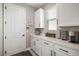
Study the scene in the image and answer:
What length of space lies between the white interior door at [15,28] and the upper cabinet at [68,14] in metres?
A: 0.75

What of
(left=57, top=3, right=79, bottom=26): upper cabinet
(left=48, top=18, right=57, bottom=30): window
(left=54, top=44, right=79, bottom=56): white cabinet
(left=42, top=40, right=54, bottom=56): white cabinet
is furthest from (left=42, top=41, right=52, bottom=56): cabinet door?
(left=57, top=3, right=79, bottom=26): upper cabinet

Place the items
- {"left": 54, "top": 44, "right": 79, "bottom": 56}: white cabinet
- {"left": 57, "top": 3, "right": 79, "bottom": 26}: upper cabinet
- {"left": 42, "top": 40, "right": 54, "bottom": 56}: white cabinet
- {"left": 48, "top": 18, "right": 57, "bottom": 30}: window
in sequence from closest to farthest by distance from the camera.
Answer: {"left": 54, "top": 44, "right": 79, "bottom": 56}: white cabinet
{"left": 57, "top": 3, "right": 79, "bottom": 26}: upper cabinet
{"left": 42, "top": 40, "right": 54, "bottom": 56}: white cabinet
{"left": 48, "top": 18, "right": 57, "bottom": 30}: window

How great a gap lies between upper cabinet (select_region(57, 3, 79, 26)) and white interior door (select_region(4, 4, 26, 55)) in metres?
0.75

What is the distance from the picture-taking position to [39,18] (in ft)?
5.14

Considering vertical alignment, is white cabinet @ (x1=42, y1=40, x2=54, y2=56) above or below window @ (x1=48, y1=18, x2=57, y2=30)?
below

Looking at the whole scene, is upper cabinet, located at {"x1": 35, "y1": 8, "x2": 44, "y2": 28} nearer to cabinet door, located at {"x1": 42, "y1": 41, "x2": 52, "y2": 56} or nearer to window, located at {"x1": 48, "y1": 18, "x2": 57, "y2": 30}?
window, located at {"x1": 48, "y1": 18, "x2": 57, "y2": 30}

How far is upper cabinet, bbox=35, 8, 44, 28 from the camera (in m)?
1.50

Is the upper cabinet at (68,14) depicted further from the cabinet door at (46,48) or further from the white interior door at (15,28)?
the white interior door at (15,28)

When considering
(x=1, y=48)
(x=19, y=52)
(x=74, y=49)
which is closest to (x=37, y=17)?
(x=19, y=52)

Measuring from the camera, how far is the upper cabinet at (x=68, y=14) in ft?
4.01

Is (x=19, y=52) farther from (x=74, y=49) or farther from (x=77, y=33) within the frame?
(x=77, y=33)

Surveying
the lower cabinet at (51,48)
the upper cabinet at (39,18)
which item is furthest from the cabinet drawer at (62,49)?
the upper cabinet at (39,18)

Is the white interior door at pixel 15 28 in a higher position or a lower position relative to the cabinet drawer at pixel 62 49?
higher

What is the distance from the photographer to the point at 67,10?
4.65ft
